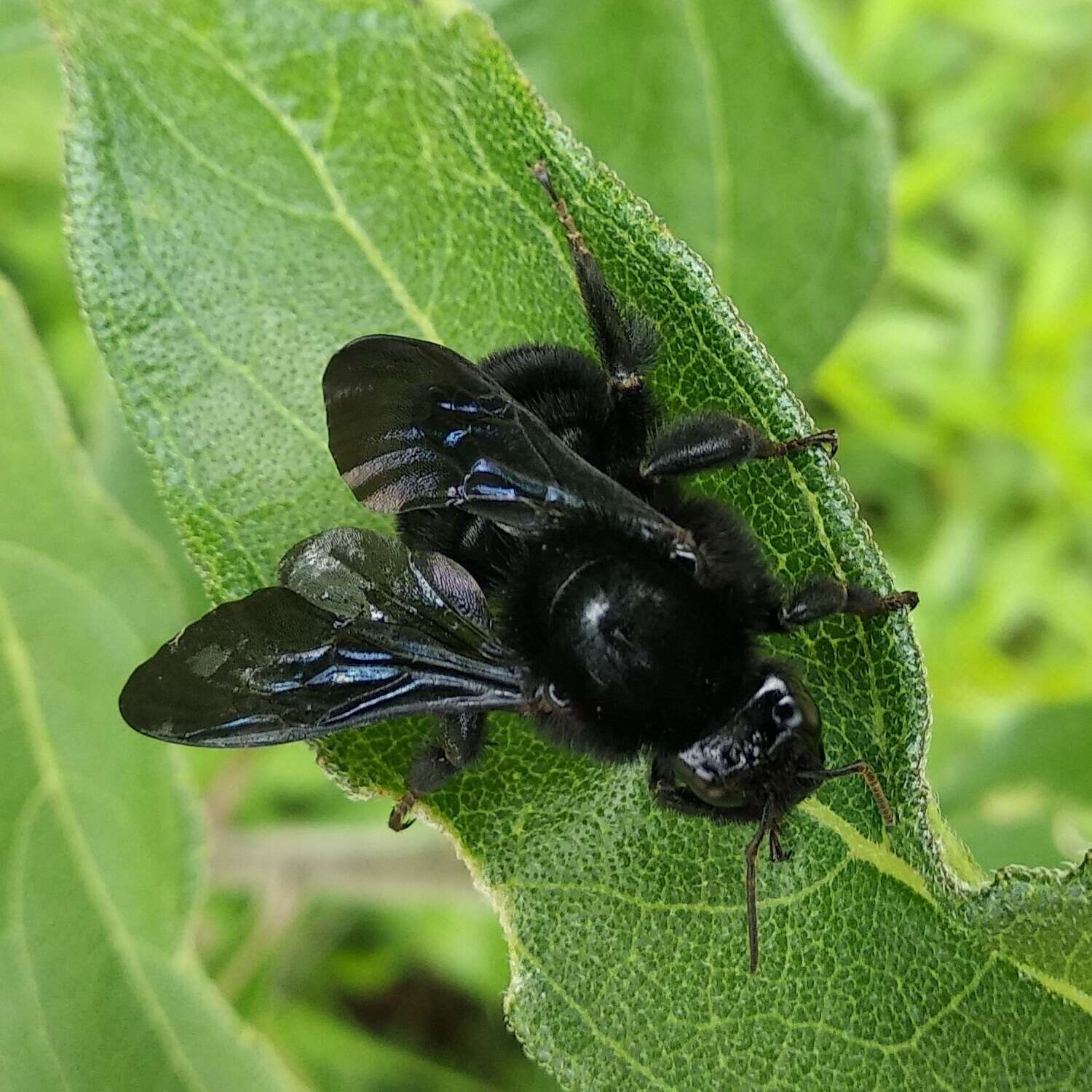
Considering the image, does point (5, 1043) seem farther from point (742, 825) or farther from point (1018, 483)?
point (1018, 483)

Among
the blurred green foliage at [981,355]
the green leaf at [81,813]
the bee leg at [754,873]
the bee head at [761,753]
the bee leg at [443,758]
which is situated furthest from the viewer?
the blurred green foliage at [981,355]

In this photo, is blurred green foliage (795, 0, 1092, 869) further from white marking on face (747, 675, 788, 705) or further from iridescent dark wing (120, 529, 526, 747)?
iridescent dark wing (120, 529, 526, 747)

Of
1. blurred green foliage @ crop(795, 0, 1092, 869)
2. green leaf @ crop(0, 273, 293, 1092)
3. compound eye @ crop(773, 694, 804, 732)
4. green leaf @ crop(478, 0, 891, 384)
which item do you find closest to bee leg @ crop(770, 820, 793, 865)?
compound eye @ crop(773, 694, 804, 732)

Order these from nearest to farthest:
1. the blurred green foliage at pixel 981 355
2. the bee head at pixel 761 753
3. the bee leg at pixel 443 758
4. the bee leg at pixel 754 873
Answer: the bee leg at pixel 754 873 → the bee head at pixel 761 753 → the bee leg at pixel 443 758 → the blurred green foliage at pixel 981 355

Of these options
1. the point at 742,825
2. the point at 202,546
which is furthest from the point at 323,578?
the point at 742,825

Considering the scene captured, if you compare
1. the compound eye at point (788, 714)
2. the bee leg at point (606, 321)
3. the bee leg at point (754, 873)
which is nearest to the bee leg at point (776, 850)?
the bee leg at point (754, 873)

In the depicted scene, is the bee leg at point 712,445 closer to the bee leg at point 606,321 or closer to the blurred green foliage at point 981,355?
the bee leg at point 606,321

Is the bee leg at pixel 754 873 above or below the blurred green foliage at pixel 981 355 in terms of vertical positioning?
above
